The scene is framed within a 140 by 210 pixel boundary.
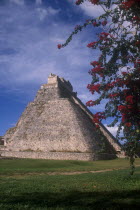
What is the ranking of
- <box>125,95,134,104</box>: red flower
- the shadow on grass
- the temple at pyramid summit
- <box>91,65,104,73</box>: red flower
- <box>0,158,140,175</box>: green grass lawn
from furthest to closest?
the temple at pyramid summit → <box>0,158,140,175</box>: green grass lawn → <box>91,65,104,73</box>: red flower → <box>125,95,134,104</box>: red flower → the shadow on grass

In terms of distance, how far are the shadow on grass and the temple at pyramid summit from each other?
23.7 m

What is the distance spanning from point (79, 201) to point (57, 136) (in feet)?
94.9

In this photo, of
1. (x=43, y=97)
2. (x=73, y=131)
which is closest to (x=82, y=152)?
(x=73, y=131)

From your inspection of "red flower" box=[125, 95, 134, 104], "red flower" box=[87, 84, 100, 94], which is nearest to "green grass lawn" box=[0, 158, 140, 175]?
"red flower" box=[87, 84, 100, 94]

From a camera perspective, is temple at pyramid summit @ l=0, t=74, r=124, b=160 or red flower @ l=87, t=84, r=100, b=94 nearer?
red flower @ l=87, t=84, r=100, b=94

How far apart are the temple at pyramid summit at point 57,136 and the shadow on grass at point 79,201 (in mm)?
23733

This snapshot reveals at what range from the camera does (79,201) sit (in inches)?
254

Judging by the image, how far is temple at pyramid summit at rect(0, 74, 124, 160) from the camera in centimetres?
3203

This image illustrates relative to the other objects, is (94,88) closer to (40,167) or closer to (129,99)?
(129,99)

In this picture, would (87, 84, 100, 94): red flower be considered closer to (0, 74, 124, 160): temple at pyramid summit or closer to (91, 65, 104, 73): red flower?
(91, 65, 104, 73): red flower

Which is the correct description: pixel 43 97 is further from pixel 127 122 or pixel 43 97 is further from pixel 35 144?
pixel 127 122

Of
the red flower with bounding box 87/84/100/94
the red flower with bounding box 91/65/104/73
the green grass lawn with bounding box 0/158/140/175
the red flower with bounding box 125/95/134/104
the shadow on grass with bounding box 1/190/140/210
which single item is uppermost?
the red flower with bounding box 91/65/104/73

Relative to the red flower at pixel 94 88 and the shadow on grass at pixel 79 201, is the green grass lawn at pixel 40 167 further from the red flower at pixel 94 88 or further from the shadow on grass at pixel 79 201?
the red flower at pixel 94 88

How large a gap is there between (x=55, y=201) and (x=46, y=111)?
3325 cm
